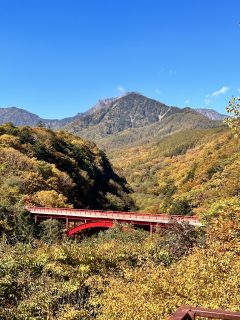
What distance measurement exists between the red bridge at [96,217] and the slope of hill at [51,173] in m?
6.83

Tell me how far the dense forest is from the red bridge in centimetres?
186

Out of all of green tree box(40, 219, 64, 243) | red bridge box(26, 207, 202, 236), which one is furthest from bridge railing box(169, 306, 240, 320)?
green tree box(40, 219, 64, 243)

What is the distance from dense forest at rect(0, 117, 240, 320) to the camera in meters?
18.5

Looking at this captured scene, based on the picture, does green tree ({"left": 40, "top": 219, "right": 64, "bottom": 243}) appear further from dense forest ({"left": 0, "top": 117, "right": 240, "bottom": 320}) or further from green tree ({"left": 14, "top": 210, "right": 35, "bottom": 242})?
green tree ({"left": 14, "top": 210, "right": 35, "bottom": 242})

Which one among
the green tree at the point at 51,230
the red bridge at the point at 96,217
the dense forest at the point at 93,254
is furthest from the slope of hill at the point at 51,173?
the green tree at the point at 51,230

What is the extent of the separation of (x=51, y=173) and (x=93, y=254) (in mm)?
52257

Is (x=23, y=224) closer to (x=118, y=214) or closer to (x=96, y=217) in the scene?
(x=96, y=217)

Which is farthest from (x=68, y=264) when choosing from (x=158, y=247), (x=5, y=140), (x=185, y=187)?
(x=185, y=187)

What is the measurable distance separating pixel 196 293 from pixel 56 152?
316 feet

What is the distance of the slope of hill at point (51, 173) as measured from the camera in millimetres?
77269

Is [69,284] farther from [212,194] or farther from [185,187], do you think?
[185,187]

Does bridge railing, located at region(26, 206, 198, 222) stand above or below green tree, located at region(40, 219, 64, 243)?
above

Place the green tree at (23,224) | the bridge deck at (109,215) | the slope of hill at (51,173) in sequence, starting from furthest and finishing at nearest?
the slope of hill at (51,173), the green tree at (23,224), the bridge deck at (109,215)

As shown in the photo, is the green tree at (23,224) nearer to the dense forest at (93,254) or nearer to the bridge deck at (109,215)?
the dense forest at (93,254)
